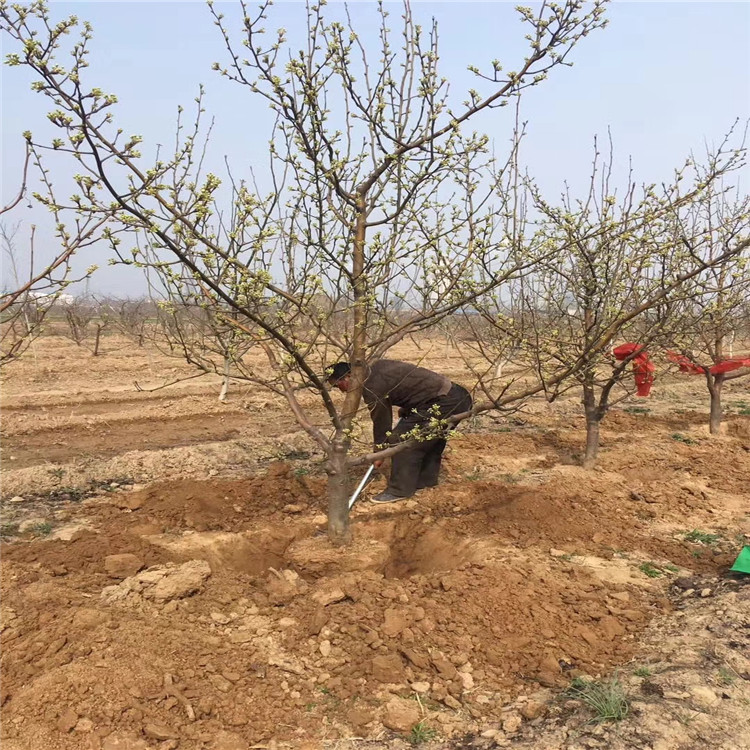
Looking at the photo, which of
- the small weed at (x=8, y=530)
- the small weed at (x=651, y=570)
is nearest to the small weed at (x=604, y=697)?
the small weed at (x=651, y=570)

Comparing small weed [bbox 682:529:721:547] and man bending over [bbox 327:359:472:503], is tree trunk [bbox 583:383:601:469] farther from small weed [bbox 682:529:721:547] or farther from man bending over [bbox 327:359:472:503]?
small weed [bbox 682:529:721:547]

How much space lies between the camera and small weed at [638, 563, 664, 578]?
156 inches

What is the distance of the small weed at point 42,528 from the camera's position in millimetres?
4406

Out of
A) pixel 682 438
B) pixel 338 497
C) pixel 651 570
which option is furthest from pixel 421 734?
pixel 682 438

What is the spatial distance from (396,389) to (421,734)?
2.96 metres

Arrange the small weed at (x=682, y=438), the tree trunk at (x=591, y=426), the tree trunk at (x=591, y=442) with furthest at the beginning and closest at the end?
the small weed at (x=682, y=438), the tree trunk at (x=591, y=442), the tree trunk at (x=591, y=426)

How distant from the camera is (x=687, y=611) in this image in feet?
11.4

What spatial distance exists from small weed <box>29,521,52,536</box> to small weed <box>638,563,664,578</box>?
433 centimetres

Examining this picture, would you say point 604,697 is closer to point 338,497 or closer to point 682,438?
point 338,497

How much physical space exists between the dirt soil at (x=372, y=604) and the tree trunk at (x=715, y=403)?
118 cm

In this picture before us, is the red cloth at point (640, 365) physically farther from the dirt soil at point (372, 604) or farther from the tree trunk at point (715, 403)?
the tree trunk at point (715, 403)

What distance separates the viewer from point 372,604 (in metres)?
3.48

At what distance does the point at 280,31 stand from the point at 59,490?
447 cm

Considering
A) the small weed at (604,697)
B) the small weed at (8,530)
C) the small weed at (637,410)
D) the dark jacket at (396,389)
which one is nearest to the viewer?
the small weed at (604,697)
